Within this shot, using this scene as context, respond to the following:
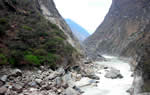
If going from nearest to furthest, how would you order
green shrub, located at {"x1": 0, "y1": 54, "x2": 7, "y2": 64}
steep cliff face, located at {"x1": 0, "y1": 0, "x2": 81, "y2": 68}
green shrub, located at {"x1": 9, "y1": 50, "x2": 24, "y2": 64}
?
green shrub, located at {"x1": 0, "y1": 54, "x2": 7, "y2": 64}, green shrub, located at {"x1": 9, "y1": 50, "x2": 24, "y2": 64}, steep cliff face, located at {"x1": 0, "y1": 0, "x2": 81, "y2": 68}

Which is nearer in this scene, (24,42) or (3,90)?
(3,90)

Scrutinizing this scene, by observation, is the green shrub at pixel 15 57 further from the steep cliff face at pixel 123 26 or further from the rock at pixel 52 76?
the steep cliff face at pixel 123 26

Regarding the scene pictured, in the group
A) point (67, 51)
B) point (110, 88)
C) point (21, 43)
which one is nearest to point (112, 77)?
point (110, 88)

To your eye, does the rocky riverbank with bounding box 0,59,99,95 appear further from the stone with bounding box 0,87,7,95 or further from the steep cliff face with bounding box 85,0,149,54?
the steep cliff face with bounding box 85,0,149,54

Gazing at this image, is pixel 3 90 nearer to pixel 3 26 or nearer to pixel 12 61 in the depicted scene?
pixel 12 61

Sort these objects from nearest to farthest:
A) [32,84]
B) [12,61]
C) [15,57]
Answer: [32,84]
[12,61]
[15,57]

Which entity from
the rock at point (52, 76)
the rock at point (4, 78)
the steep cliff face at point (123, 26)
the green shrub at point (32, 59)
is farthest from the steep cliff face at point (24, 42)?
the steep cliff face at point (123, 26)

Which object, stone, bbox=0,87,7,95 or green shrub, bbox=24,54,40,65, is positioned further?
green shrub, bbox=24,54,40,65

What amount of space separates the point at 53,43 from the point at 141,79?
9.63 m

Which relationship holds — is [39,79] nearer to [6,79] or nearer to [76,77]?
[6,79]

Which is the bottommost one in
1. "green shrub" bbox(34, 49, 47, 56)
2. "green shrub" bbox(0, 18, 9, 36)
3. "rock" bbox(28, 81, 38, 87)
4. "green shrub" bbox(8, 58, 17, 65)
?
"rock" bbox(28, 81, 38, 87)

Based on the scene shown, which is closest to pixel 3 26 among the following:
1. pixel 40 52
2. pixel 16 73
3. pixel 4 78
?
pixel 40 52

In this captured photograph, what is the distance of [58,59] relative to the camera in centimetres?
1585

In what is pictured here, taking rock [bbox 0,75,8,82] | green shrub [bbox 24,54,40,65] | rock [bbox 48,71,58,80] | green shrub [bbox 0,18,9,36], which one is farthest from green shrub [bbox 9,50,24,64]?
rock [bbox 48,71,58,80]
